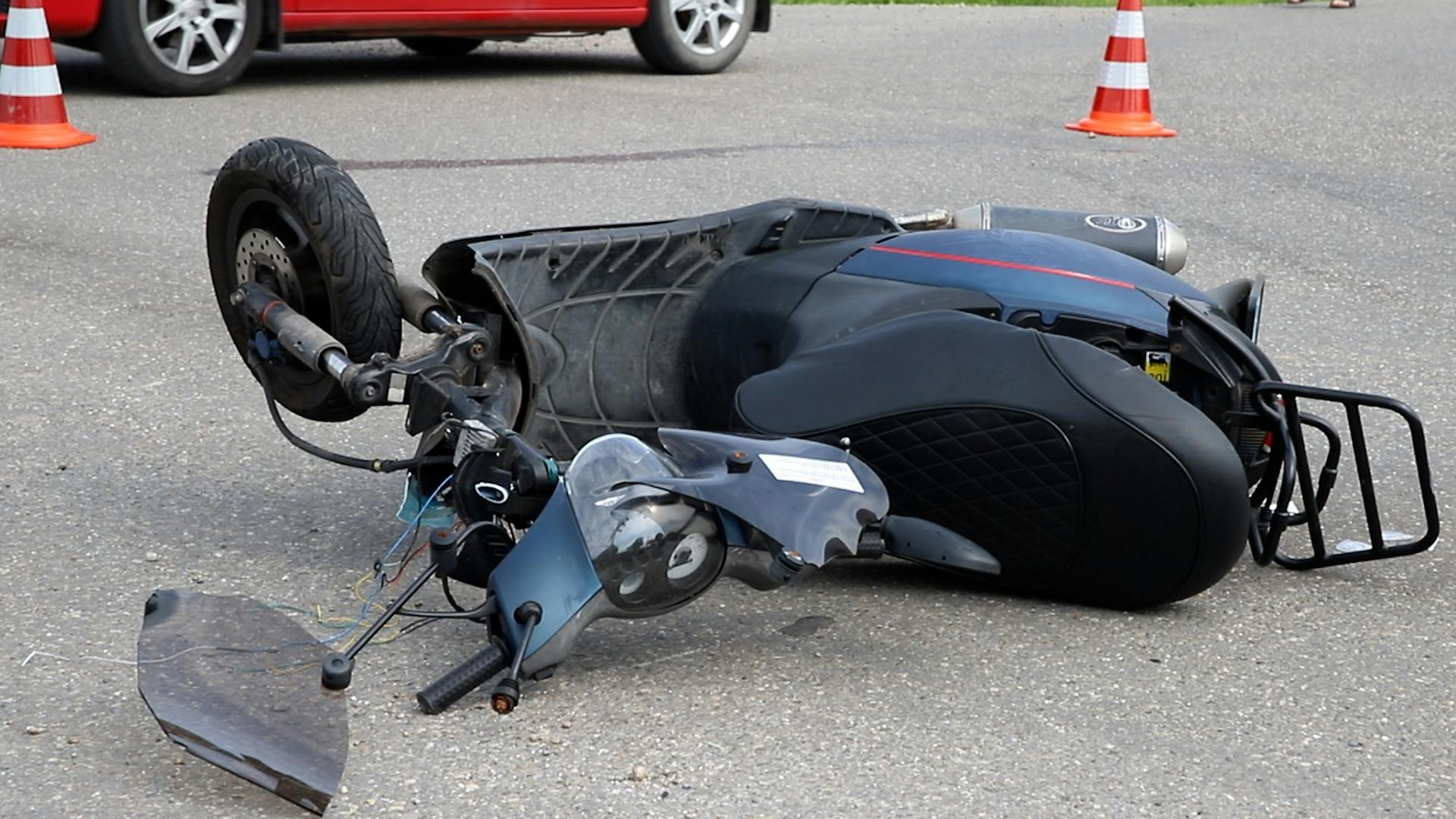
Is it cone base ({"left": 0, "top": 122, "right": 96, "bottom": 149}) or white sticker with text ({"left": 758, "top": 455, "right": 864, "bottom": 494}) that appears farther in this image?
cone base ({"left": 0, "top": 122, "right": 96, "bottom": 149})

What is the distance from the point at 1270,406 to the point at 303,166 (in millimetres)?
1905

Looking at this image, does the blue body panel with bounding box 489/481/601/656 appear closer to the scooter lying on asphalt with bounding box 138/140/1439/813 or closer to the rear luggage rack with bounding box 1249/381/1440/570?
the scooter lying on asphalt with bounding box 138/140/1439/813

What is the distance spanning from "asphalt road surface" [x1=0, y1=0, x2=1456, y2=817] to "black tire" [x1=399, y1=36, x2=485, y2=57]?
1.92 m

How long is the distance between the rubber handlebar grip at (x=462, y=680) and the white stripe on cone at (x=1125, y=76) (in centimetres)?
671

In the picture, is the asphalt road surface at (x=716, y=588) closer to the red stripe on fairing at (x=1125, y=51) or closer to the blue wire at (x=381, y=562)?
the blue wire at (x=381, y=562)

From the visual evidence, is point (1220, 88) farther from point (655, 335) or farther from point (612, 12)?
point (655, 335)

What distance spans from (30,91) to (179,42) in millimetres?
1139

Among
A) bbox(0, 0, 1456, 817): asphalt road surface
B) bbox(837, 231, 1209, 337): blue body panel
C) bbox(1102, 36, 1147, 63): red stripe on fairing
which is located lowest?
bbox(0, 0, 1456, 817): asphalt road surface

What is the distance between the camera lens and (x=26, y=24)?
25.5 ft

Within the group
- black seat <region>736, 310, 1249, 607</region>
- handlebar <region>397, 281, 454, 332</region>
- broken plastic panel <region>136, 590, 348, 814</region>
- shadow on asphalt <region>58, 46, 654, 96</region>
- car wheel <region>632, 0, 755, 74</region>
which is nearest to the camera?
broken plastic panel <region>136, 590, 348, 814</region>

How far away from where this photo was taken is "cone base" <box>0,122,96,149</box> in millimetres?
7629

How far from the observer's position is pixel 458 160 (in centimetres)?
773

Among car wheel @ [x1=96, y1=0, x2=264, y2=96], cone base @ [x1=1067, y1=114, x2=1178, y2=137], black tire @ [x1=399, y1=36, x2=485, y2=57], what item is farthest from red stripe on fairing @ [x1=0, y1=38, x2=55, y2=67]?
cone base @ [x1=1067, y1=114, x2=1178, y2=137]

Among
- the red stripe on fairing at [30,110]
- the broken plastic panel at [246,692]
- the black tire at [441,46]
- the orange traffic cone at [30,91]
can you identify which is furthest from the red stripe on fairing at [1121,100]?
the broken plastic panel at [246,692]
